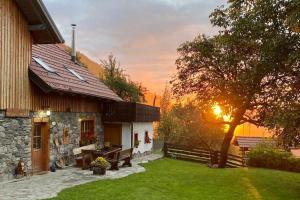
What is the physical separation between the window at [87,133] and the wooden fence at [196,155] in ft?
27.2

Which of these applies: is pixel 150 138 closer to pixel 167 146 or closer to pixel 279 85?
pixel 167 146

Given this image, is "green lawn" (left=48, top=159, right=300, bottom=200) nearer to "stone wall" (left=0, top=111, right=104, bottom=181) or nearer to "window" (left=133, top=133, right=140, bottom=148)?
"stone wall" (left=0, top=111, right=104, bottom=181)

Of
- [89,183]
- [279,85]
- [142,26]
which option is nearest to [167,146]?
[142,26]

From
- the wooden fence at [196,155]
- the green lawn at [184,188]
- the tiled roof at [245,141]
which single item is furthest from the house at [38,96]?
the tiled roof at [245,141]

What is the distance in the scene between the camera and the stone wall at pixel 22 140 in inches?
542

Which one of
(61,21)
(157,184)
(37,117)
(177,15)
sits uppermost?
(61,21)

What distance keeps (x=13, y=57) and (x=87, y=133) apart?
7.38 m

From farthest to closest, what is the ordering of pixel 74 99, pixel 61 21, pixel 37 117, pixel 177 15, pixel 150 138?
pixel 61 21
pixel 150 138
pixel 177 15
pixel 74 99
pixel 37 117

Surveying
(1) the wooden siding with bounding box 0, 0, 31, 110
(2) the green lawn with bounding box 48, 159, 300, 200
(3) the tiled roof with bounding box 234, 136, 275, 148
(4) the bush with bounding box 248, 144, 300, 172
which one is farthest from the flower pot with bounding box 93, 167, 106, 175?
(3) the tiled roof with bounding box 234, 136, 275, 148

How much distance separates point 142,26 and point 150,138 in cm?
748

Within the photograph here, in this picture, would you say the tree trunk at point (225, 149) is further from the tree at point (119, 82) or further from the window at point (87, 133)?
the tree at point (119, 82)

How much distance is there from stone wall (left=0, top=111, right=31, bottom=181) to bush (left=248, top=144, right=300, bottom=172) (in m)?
15.4

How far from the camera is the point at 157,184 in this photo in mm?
14430

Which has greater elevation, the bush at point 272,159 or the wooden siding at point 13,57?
the wooden siding at point 13,57
